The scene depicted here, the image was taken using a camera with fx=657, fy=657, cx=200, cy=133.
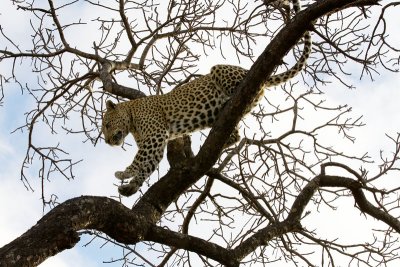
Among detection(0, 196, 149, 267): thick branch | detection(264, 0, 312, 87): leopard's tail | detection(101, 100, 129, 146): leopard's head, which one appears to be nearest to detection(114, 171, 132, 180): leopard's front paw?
detection(101, 100, 129, 146): leopard's head

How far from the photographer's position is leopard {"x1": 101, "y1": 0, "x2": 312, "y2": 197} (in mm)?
7539

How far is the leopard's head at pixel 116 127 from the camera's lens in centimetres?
856

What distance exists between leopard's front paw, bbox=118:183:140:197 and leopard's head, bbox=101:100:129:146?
1429 millimetres

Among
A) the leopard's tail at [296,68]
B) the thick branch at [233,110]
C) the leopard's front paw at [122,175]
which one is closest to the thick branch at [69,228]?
the thick branch at [233,110]

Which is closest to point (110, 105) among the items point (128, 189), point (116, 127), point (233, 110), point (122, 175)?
point (116, 127)

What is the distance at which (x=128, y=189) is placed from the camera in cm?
718

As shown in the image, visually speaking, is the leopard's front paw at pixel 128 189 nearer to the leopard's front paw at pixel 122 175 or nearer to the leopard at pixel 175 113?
the leopard at pixel 175 113

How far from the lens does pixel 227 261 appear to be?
5.93m

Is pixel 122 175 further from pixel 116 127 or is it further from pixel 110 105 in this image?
pixel 110 105

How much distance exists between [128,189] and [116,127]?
158cm

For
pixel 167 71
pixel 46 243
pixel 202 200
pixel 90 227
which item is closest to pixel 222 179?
pixel 202 200

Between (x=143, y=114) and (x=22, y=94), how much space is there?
6.25 feet

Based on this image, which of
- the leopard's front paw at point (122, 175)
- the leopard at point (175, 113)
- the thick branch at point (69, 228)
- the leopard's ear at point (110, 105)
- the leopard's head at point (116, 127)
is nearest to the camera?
the thick branch at point (69, 228)

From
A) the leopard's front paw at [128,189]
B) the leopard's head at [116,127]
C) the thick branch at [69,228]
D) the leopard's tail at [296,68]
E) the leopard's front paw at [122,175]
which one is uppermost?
the leopard's tail at [296,68]
